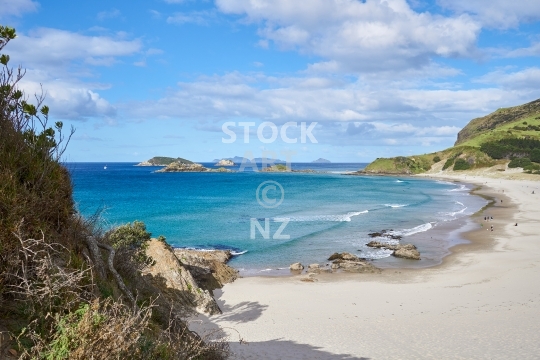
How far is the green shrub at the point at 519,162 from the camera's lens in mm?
123562

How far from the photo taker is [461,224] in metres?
43.8

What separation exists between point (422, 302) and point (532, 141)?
471 ft

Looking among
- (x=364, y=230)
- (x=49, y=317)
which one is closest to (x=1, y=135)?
(x=49, y=317)

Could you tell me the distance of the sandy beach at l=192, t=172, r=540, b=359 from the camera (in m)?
13.4

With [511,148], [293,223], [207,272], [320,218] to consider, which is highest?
[511,148]

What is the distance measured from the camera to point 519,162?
12544 centimetres

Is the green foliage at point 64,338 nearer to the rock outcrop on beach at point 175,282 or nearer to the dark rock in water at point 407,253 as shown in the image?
the rock outcrop on beach at point 175,282

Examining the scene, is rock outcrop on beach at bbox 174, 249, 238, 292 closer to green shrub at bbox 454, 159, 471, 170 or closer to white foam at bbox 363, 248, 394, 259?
white foam at bbox 363, 248, 394, 259

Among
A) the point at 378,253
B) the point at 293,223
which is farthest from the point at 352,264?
the point at 293,223

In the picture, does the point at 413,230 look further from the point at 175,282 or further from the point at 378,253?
the point at 175,282

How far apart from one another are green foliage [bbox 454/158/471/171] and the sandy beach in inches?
4768

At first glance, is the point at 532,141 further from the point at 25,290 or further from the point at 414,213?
the point at 25,290

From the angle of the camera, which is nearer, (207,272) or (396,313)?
(396,313)

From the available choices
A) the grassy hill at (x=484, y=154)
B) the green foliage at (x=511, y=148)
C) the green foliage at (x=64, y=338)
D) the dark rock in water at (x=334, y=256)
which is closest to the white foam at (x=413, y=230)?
the dark rock in water at (x=334, y=256)
